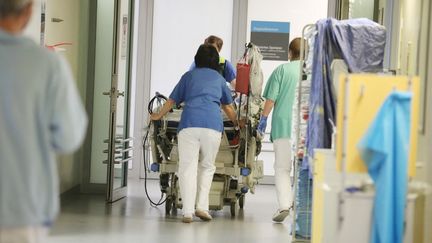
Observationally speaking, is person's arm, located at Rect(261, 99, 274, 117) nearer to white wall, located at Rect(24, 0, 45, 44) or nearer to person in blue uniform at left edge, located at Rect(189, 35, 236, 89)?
person in blue uniform at left edge, located at Rect(189, 35, 236, 89)

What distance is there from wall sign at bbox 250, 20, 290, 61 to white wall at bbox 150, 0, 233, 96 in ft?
1.11

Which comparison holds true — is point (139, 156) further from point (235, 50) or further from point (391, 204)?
point (391, 204)

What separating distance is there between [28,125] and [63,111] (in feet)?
0.44

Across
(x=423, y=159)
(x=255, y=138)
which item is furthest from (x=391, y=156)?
(x=255, y=138)

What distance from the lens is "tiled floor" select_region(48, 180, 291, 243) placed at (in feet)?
22.6

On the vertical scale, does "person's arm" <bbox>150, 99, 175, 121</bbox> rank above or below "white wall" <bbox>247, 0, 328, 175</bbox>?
below

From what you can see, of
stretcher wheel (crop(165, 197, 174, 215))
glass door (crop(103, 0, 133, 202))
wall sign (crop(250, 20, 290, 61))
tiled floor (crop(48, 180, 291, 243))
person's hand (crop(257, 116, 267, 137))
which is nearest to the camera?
tiled floor (crop(48, 180, 291, 243))

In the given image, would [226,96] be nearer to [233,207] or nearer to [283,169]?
[283,169]

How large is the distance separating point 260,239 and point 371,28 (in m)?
1.86

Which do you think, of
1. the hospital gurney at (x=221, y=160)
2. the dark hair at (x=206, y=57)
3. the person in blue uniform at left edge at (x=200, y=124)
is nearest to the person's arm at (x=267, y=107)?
the hospital gurney at (x=221, y=160)

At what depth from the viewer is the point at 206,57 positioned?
7824mm

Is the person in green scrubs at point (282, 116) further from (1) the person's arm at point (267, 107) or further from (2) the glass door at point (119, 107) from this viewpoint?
(2) the glass door at point (119, 107)

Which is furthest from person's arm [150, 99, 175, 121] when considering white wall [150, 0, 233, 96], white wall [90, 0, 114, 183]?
white wall [150, 0, 233, 96]

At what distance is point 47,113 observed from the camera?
3398mm
